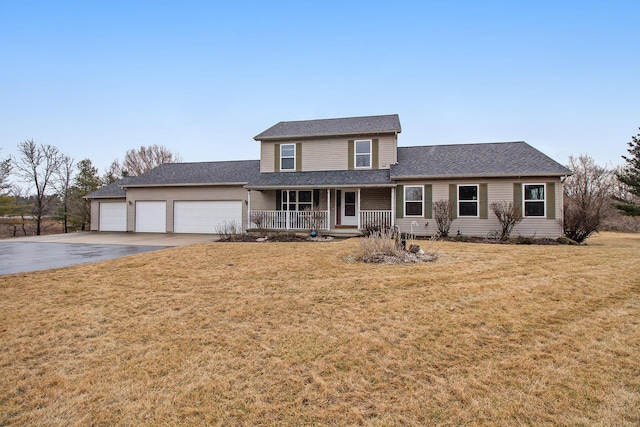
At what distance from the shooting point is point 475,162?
1512 cm

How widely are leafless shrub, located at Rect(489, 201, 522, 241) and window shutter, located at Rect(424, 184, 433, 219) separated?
110 inches

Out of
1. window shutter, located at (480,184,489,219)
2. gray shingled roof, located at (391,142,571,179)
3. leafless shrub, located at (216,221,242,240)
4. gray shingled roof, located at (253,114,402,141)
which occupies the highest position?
gray shingled roof, located at (253,114,402,141)

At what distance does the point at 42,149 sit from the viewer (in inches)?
1062

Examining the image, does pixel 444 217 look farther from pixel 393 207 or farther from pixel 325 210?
pixel 325 210

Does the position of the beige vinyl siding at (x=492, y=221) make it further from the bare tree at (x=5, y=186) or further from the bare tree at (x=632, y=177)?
the bare tree at (x=5, y=186)

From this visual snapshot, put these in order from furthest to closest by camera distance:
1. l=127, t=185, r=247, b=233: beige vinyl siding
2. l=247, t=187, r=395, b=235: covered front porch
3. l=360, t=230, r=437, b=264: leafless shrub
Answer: l=127, t=185, r=247, b=233: beige vinyl siding → l=247, t=187, r=395, b=235: covered front porch → l=360, t=230, r=437, b=264: leafless shrub

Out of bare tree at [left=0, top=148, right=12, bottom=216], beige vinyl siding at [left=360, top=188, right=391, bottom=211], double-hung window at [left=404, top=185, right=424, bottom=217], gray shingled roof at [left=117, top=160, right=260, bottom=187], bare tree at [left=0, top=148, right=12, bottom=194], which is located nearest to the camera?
double-hung window at [left=404, top=185, right=424, bottom=217]

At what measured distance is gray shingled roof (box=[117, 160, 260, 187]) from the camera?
59.2 feet

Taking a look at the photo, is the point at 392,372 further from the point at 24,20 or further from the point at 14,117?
the point at 14,117

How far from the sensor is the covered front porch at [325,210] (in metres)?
14.6

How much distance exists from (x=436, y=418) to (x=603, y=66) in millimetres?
19759

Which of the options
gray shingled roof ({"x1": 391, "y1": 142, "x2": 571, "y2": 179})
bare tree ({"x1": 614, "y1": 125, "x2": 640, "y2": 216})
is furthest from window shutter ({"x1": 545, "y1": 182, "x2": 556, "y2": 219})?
bare tree ({"x1": 614, "y1": 125, "x2": 640, "y2": 216})

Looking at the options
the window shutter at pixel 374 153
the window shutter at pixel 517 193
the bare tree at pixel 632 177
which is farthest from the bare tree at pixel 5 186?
the bare tree at pixel 632 177

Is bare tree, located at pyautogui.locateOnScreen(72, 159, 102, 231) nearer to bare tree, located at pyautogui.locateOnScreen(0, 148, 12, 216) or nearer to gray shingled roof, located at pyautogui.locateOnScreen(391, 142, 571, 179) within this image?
bare tree, located at pyautogui.locateOnScreen(0, 148, 12, 216)
